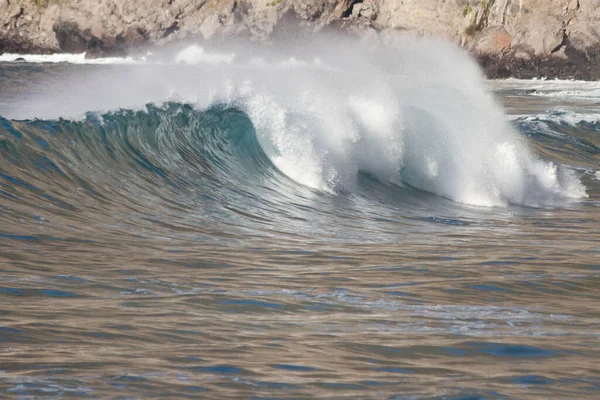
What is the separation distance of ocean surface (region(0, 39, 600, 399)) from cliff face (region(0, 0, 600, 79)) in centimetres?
2941

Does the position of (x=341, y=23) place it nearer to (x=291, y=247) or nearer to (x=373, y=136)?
(x=373, y=136)

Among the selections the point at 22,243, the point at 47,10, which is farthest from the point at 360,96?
the point at 47,10

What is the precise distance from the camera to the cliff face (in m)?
42.7

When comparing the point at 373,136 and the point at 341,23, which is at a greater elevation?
the point at 341,23

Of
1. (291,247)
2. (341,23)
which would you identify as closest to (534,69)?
(341,23)

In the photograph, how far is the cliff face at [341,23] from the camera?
4272 cm

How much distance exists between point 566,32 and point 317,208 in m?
37.4

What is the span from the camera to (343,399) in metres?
2.96

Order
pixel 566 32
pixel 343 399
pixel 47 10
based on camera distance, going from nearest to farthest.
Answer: pixel 343 399
pixel 566 32
pixel 47 10

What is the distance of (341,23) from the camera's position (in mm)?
52906

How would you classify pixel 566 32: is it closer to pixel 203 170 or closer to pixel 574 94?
pixel 574 94

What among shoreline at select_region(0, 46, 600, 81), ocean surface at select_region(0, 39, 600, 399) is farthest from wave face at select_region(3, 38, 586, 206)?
shoreline at select_region(0, 46, 600, 81)

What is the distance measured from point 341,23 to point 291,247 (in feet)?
157

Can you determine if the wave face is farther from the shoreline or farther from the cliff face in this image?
the cliff face
